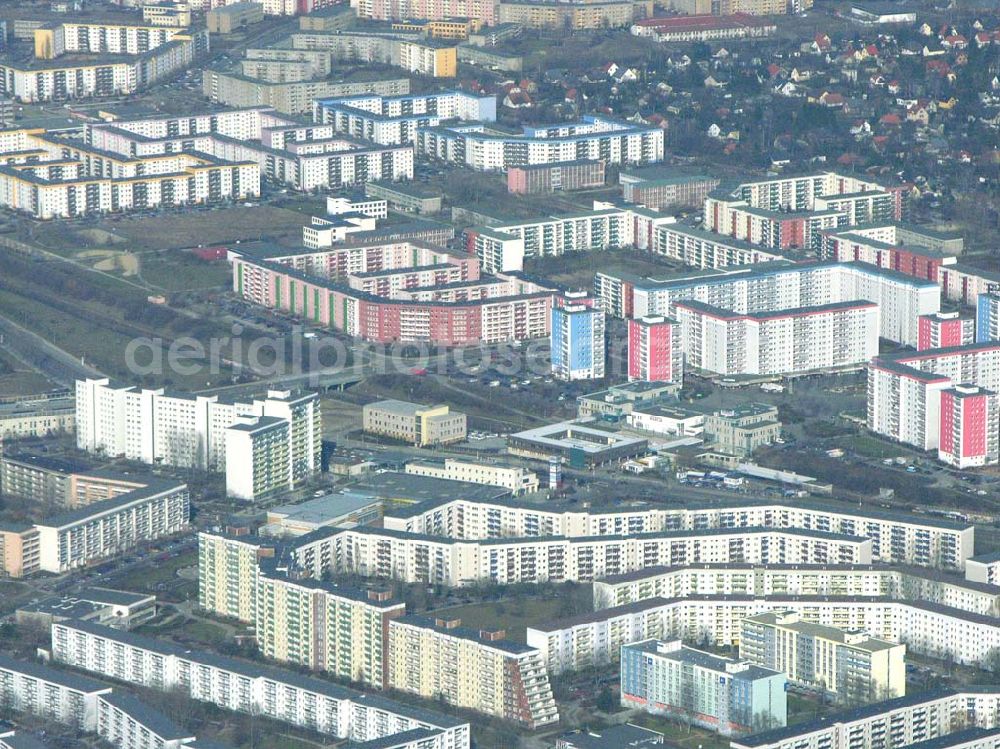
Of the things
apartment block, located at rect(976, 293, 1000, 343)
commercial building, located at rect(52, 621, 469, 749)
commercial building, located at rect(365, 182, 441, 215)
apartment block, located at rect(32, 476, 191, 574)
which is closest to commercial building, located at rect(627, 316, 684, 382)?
apartment block, located at rect(976, 293, 1000, 343)

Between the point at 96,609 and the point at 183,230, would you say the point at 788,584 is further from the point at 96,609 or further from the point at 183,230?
the point at 183,230

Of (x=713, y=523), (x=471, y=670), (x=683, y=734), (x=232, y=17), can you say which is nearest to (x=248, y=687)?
(x=471, y=670)

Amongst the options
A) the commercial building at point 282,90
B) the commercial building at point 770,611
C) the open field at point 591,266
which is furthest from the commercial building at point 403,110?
the commercial building at point 770,611

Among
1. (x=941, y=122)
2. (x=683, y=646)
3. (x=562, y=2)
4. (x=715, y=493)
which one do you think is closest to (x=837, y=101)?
(x=941, y=122)

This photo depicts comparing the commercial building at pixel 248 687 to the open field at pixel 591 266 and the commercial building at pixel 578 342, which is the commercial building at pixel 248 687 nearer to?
the commercial building at pixel 578 342

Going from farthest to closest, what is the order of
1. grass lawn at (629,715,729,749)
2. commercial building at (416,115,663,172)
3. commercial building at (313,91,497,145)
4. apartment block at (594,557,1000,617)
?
commercial building at (313,91,497,145)
commercial building at (416,115,663,172)
apartment block at (594,557,1000,617)
grass lawn at (629,715,729,749)

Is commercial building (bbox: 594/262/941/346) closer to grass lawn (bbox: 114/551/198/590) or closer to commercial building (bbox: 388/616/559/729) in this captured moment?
grass lawn (bbox: 114/551/198/590)
